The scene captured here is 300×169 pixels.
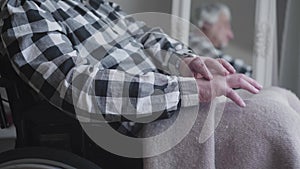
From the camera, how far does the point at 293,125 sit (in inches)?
37.5

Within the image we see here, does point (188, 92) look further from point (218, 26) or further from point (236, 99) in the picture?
point (218, 26)

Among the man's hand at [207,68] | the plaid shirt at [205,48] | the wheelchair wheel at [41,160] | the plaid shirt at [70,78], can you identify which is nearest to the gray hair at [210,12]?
the plaid shirt at [205,48]

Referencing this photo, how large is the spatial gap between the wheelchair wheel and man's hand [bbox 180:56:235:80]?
31 centimetres

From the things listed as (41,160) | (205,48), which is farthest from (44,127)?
(205,48)

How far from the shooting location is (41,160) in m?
0.90

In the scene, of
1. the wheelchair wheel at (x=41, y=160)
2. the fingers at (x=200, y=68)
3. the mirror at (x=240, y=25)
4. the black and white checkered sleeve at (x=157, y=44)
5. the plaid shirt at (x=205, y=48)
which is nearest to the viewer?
the wheelchair wheel at (x=41, y=160)

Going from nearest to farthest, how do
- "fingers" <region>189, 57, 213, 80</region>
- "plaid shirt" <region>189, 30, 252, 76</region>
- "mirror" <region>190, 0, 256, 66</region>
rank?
"fingers" <region>189, 57, 213, 80</region>, "plaid shirt" <region>189, 30, 252, 76</region>, "mirror" <region>190, 0, 256, 66</region>

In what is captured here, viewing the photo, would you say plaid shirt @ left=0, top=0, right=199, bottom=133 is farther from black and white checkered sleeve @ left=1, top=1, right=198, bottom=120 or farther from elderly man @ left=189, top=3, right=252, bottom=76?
elderly man @ left=189, top=3, right=252, bottom=76

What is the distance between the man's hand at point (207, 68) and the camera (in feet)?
3.38

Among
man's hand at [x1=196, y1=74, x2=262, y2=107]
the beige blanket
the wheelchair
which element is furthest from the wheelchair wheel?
man's hand at [x1=196, y1=74, x2=262, y2=107]

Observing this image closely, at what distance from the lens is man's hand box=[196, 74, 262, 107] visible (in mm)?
984

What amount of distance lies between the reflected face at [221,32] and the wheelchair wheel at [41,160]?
1079 mm

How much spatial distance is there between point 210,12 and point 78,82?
105 centimetres

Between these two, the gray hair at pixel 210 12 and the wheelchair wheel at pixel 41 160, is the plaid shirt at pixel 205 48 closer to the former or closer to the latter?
the gray hair at pixel 210 12
